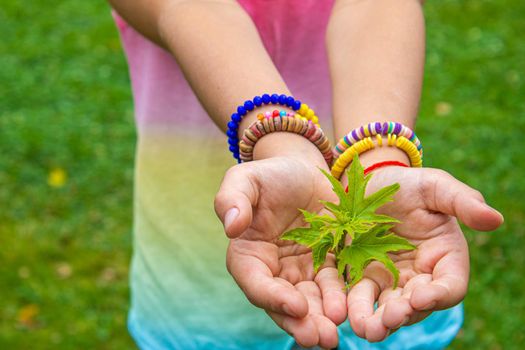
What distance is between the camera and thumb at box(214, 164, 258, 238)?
1.66 m

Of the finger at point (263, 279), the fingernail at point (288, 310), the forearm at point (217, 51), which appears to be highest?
the forearm at point (217, 51)

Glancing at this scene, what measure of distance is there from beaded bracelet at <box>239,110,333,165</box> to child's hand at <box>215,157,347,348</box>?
123 mm

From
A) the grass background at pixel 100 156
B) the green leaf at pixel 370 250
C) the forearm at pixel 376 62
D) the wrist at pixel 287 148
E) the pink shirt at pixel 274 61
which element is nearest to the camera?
the green leaf at pixel 370 250

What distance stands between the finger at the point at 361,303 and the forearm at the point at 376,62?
0.39m

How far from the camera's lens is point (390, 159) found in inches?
80.0

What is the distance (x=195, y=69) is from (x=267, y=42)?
412mm

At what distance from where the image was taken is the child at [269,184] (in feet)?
5.67

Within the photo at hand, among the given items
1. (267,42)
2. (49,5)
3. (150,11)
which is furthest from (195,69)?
(49,5)

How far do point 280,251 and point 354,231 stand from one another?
0.63 feet

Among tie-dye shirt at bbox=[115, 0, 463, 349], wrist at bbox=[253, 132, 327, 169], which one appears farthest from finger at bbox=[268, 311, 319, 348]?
tie-dye shirt at bbox=[115, 0, 463, 349]

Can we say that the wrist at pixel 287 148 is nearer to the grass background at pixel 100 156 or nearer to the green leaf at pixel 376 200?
the green leaf at pixel 376 200

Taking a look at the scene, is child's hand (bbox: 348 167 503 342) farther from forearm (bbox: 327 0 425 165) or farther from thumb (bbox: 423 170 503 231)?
forearm (bbox: 327 0 425 165)

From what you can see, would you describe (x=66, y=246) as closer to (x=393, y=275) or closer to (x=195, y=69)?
(x=195, y=69)

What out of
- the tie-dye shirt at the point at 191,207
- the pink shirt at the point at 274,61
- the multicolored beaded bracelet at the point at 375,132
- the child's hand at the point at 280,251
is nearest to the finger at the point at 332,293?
the child's hand at the point at 280,251
